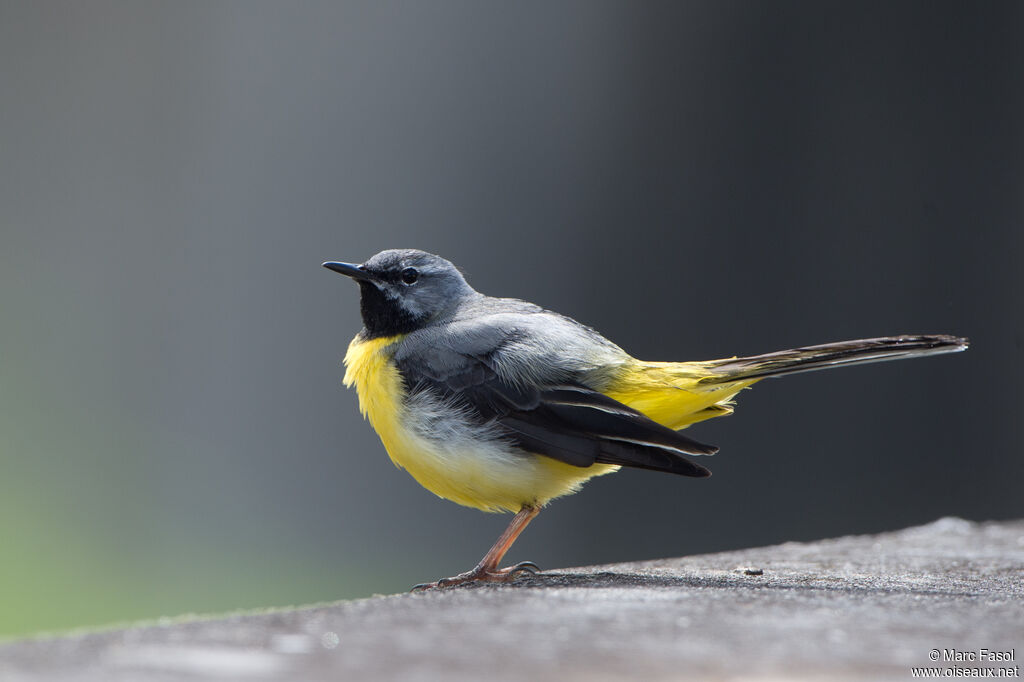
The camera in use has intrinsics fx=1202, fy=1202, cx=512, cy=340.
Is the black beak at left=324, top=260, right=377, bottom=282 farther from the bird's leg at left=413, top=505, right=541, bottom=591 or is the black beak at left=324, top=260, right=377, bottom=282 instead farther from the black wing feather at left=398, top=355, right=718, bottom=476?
the bird's leg at left=413, top=505, right=541, bottom=591

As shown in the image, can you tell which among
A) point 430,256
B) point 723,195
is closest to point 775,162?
point 723,195

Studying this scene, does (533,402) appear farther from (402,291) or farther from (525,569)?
(402,291)

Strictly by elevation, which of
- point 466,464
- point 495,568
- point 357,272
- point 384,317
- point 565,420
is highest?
point 357,272

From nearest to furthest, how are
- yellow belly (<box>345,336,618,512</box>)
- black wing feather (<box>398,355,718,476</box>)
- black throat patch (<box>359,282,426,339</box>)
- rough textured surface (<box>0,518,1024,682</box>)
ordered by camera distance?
rough textured surface (<box>0,518,1024,682</box>) → black wing feather (<box>398,355,718,476</box>) → yellow belly (<box>345,336,618,512</box>) → black throat patch (<box>359,282,426,339</box>)

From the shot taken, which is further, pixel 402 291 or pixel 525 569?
pixel 402 291

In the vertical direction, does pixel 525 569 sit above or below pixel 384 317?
below

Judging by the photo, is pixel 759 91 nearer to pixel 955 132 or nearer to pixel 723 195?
pixel 723 195

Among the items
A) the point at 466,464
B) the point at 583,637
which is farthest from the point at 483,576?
the point at 583,637

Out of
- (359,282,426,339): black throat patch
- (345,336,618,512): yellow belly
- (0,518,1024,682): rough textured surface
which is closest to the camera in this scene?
(0,518,1024,682): rough textured surface

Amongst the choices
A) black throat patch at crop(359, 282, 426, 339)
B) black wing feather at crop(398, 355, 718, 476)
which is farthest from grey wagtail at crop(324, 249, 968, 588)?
black throat patch at crop(359, 282, 426, 339)
